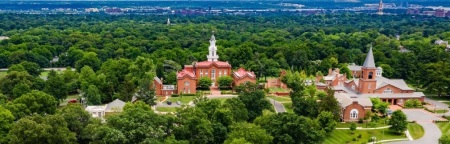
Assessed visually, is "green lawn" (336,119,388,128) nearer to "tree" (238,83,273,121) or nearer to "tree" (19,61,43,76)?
"tree" (238,83,273,121)

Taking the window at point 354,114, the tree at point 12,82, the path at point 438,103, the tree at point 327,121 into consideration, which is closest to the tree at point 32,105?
the tree at point 12,82

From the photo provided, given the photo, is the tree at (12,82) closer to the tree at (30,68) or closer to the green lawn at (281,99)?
the tree at (30,68)

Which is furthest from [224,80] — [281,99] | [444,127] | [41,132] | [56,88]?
[41,132]

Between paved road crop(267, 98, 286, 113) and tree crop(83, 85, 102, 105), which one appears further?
paved road crop(267, 98, 286, 113)

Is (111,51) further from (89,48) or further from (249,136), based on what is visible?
(249,136)

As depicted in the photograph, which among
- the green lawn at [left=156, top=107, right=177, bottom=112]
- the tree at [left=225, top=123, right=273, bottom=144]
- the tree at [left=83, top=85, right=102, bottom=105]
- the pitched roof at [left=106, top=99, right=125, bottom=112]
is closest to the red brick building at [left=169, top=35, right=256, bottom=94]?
the green lawn at [left=156, top=107, right=177, bottom=112]

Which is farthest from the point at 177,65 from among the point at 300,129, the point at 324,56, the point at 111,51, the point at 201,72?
the point at 300,129
